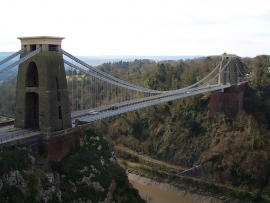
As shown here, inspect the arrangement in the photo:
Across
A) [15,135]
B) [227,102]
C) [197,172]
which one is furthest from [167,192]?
[15,135]

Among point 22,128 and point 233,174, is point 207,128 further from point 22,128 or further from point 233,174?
Answer: point 22,128

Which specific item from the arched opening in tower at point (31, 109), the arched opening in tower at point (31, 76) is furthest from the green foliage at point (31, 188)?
the arched opening in tower at point (31, 76)

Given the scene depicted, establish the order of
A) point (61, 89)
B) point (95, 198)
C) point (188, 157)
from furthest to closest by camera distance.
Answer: point (188, 157)
point (61, 89)
point (95, 198)

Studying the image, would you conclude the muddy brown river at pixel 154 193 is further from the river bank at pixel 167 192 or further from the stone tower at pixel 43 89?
the stone tower at pixel 43 89

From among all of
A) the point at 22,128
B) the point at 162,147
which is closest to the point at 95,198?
the point at 22,128

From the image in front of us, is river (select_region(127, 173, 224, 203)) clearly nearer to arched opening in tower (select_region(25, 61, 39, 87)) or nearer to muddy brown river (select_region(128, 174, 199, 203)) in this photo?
muddy brown river (select_region(128, 174, 199, 203))

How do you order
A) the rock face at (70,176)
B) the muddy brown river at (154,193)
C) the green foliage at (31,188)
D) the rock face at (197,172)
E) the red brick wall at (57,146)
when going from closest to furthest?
the green foliage at (31,188) → the rock face at (70,176) → the red brick wall at (57,146) → the muddy brown river at (154,193) → the rock face at (197,172)
